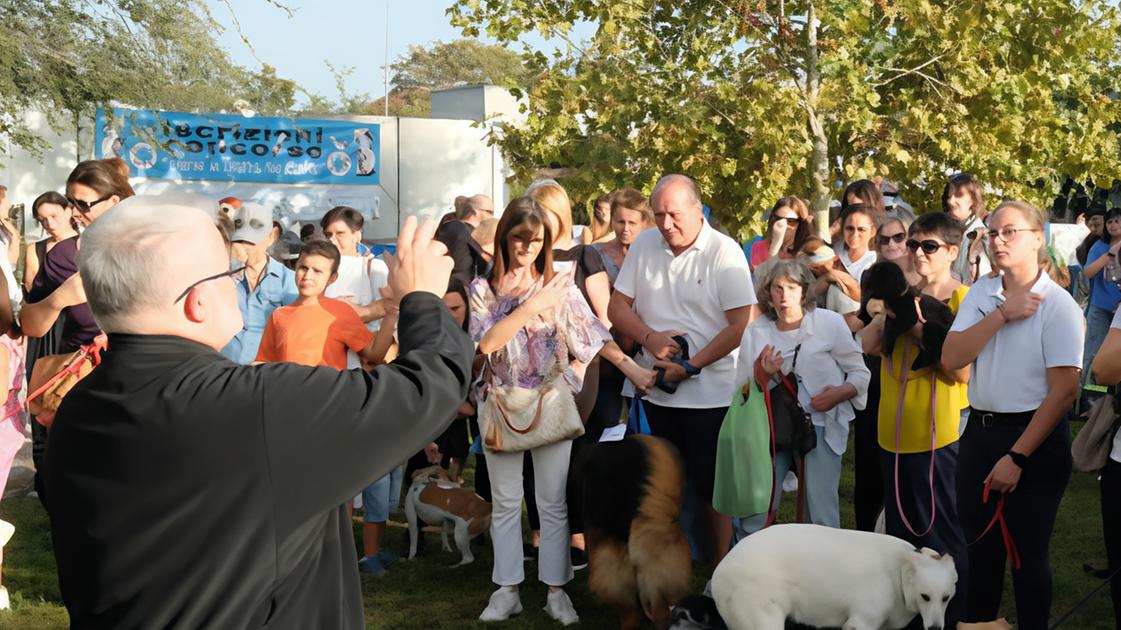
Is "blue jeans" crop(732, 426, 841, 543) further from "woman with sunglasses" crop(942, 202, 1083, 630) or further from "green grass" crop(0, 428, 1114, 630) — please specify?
"woman with sunglasses" crop(942, 202, 1083, 630)

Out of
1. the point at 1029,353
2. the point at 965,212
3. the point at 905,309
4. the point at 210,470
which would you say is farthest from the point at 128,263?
the point at 965,212

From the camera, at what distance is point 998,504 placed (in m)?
4.53

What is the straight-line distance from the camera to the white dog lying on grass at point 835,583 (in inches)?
168

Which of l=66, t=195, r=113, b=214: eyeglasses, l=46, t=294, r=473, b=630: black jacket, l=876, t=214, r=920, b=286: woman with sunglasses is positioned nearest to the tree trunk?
l=876, t=214, r=920, b=286: woman with sunglasses

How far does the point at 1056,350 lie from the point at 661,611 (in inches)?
76.5

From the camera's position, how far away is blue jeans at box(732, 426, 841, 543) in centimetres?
575

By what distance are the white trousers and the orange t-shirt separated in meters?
0.97

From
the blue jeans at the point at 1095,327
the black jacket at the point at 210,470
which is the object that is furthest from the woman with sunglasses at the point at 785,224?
the black jacket at the point at 210,470

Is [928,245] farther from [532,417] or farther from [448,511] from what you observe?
[448,511]

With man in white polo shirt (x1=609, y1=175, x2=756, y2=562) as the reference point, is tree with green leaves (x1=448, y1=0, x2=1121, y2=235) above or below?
above

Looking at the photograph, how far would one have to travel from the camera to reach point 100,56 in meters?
6.00

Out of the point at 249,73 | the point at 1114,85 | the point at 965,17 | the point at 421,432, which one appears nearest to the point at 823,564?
the point at 421,432

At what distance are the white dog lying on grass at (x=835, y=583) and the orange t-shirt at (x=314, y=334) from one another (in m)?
2.47

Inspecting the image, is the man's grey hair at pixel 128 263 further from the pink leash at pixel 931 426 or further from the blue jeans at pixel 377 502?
the blue jeans at pixel 377 502
